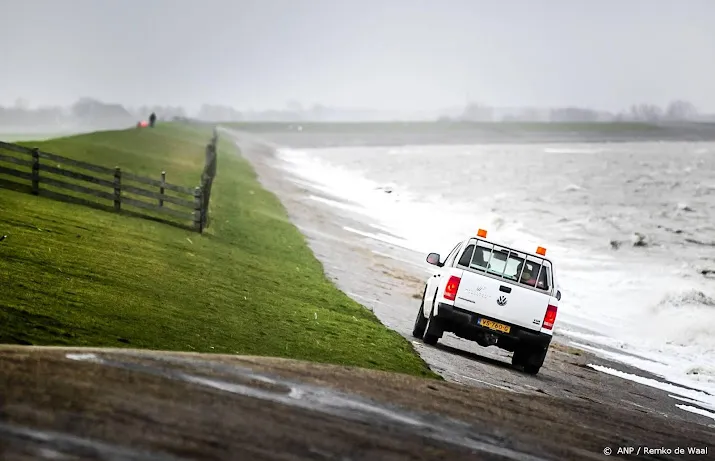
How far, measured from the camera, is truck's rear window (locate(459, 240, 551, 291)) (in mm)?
20031

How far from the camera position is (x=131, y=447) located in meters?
9.18

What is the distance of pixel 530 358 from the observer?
19.8 metres

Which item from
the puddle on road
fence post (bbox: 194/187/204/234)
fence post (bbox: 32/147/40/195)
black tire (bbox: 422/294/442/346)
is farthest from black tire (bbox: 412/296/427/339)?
fence post (bbox: 32/147/40/195)

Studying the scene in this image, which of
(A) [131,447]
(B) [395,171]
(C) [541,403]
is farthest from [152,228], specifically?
(B) [395,171]

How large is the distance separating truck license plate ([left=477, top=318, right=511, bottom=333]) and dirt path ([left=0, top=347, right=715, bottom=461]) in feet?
12.0

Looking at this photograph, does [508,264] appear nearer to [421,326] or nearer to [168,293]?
[421,326]

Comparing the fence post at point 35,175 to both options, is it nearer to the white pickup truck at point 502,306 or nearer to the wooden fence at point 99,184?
the wooden fence at point 99,184

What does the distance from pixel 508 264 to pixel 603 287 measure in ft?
97.7

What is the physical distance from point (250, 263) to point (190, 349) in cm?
1296

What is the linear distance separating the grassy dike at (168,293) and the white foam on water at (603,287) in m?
8.78

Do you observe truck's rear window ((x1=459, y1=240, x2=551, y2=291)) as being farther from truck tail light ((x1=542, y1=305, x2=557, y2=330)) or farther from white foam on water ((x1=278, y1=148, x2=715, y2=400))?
white foam on water ((x1=278, y1=148, x2=715, y2=400))

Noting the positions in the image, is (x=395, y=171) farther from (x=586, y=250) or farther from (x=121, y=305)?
(x=121, y=305)

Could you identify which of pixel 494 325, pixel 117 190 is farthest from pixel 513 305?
pixel 117 190

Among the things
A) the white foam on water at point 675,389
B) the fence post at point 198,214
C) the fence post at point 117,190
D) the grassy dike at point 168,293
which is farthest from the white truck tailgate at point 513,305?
the fence post at point 117,190
